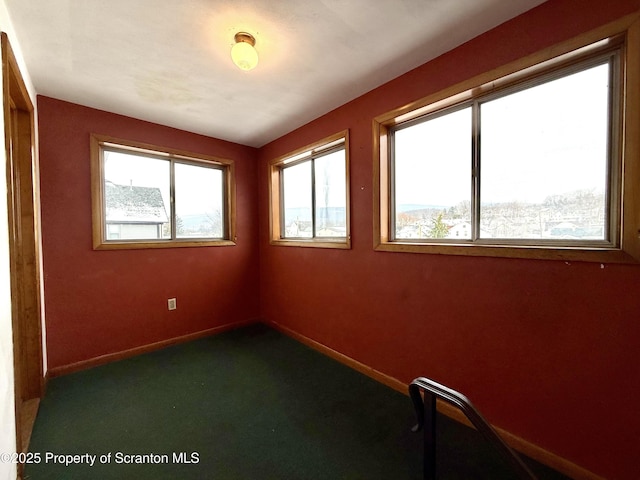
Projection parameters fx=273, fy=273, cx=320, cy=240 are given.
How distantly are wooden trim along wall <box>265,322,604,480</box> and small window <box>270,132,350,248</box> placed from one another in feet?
3.63

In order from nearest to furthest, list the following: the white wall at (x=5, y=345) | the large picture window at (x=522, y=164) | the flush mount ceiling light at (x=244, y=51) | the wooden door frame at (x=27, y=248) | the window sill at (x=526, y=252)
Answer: the white wall at (x=5, y=345) < the window sill at (x=526, y=252) < the large picture window at (x=522, y=164) < the flush mount ceiling light at (x=244, y=51) < the wooden door frame at (x=27, y=248)

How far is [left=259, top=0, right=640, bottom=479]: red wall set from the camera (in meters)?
1.32

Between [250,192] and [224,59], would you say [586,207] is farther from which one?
[250,192]

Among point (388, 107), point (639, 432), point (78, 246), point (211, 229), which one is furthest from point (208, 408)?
point (388, 107)

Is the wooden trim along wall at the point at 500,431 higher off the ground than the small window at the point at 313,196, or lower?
lower

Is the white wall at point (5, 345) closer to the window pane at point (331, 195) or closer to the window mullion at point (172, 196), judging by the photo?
the window mullion at point (172, 196)

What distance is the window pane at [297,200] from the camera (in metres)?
3.28

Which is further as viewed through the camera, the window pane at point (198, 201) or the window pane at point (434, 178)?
the window pane at point (198, 201)

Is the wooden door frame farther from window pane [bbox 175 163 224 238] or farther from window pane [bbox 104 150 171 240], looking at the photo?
window pane [bbox 175 163 224 238]

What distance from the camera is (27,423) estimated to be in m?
1.80

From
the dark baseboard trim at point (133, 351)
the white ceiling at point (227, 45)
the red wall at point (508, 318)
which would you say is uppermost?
the white ceiling at point (227, 45)

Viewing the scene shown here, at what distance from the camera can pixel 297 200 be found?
11.3ft

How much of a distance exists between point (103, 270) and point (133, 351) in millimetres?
900

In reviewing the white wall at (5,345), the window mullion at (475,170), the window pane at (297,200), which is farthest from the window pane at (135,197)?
the window mullion at (475,170)
